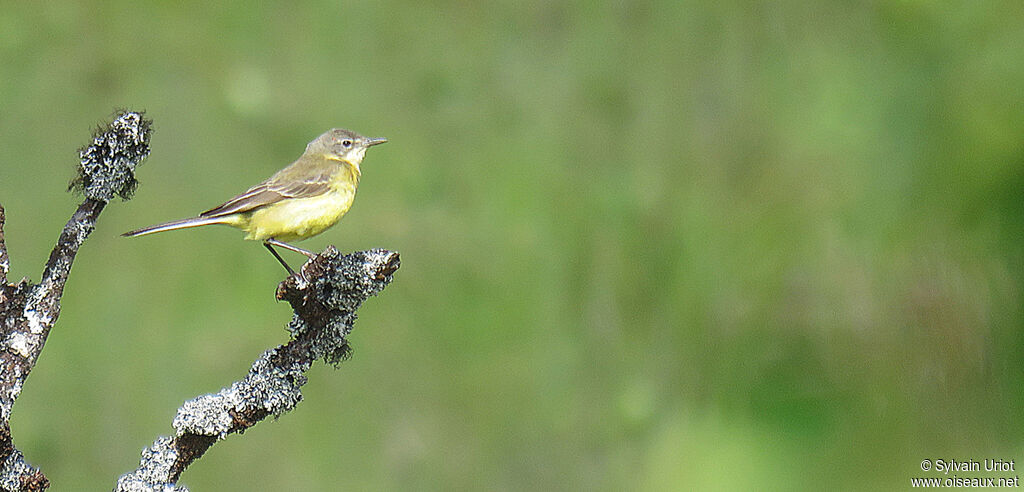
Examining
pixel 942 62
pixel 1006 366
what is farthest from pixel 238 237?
pixel 1006 366

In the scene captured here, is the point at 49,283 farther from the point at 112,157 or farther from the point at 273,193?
the point at 273,193

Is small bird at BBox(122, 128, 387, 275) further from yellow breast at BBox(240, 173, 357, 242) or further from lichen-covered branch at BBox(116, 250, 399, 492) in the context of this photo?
lichen-covered branch at BBox(116, 250, 399, 492)

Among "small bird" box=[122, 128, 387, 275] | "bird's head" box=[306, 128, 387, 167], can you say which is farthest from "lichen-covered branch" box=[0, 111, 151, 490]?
"bird's head" box=[306, 128, 387, 167]

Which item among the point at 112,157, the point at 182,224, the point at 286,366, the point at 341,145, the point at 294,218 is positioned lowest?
the point at 286,366

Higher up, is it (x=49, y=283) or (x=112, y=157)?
(x=112, y=157)

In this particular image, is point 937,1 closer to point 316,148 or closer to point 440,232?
point 440,232

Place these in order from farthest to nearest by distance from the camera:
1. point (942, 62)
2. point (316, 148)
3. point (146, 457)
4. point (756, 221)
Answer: point (756, 221) < point (942, 62) < point (316, 148) < point (146, 457)

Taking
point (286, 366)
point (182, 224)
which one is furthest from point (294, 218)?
point (286, 366)
